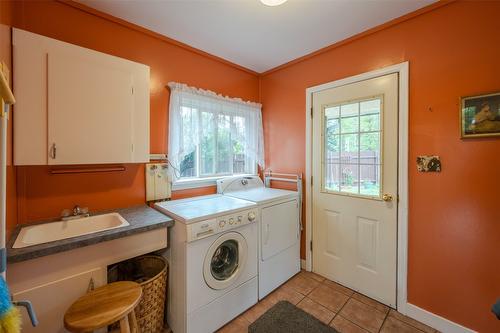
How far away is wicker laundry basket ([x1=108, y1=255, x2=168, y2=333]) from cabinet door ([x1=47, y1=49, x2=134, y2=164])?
89 centimetres

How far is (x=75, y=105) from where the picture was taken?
1.45 m

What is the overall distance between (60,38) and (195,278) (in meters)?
2.04

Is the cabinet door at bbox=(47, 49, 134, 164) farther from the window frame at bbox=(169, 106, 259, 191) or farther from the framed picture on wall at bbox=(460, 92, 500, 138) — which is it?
the framed picture on wall at bbox=(460, 92, 500, 138)

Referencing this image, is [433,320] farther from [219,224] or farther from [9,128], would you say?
[9,128]

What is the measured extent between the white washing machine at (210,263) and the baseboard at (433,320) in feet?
4.33

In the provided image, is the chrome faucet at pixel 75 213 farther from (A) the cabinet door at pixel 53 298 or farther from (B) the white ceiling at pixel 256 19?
(B) the white ceiling at pixel 256 19

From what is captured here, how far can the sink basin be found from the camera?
136cm

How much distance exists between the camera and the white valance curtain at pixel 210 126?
2.13 meters

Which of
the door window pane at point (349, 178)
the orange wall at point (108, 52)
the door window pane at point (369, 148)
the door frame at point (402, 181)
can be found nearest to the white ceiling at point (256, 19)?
the orange wall at point (108, 52)

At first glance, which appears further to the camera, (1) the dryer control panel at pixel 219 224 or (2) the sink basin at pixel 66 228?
(1) the dryer control panel at pixel 219 224

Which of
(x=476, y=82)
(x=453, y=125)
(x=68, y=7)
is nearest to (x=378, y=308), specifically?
(x=453, y=125)

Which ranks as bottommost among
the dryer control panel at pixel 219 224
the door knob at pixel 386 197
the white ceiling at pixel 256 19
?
the dryer control panel at pixel 219 224

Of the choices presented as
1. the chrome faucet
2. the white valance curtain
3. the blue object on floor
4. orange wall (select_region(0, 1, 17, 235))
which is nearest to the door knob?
the white valance curtain

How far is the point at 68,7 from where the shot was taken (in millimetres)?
1628
